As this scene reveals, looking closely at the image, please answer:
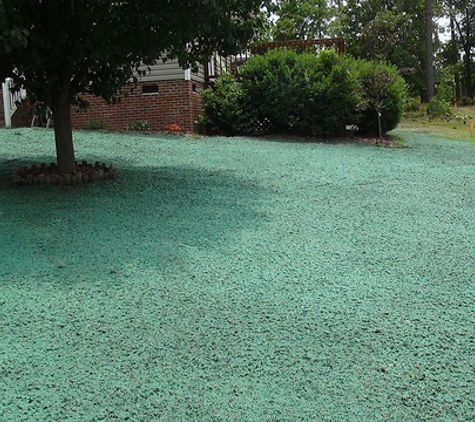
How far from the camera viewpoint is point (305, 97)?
11.4m

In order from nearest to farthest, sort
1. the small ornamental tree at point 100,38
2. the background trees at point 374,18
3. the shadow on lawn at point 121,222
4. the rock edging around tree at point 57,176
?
the shadow on lawn at point 121,222 < the small ornamental tree at point 100,38 < the rock edging around tree at point 57,176 < the background trees at point 374,18

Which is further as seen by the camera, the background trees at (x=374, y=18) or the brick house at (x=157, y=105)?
the background trees at (x=374, y=18)

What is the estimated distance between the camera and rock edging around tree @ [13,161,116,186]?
595 cm

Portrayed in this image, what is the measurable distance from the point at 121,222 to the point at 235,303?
1.94 meters

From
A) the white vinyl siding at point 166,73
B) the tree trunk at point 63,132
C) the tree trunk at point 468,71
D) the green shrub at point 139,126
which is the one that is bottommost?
the tree trunk at point 63,132

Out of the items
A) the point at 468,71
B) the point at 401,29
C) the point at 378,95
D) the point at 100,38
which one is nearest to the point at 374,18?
the point at 401,29

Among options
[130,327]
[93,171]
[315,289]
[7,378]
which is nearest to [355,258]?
[315,289]

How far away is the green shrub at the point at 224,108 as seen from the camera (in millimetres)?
12008

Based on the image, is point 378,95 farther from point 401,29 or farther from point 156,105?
point 401,29

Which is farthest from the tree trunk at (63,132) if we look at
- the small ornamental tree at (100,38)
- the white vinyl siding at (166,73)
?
the white vinyl siding at (166,73)

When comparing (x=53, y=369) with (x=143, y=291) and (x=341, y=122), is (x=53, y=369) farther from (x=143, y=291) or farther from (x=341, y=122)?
Result: (x=341, y=122)

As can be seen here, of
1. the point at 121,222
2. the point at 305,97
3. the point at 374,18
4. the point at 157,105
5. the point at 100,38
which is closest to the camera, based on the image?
the point at 121,222

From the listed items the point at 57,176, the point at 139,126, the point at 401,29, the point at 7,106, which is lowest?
the point at 57,176

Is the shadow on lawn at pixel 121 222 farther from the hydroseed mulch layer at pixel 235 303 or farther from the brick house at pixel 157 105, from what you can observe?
the brick house at pixel 157 105
